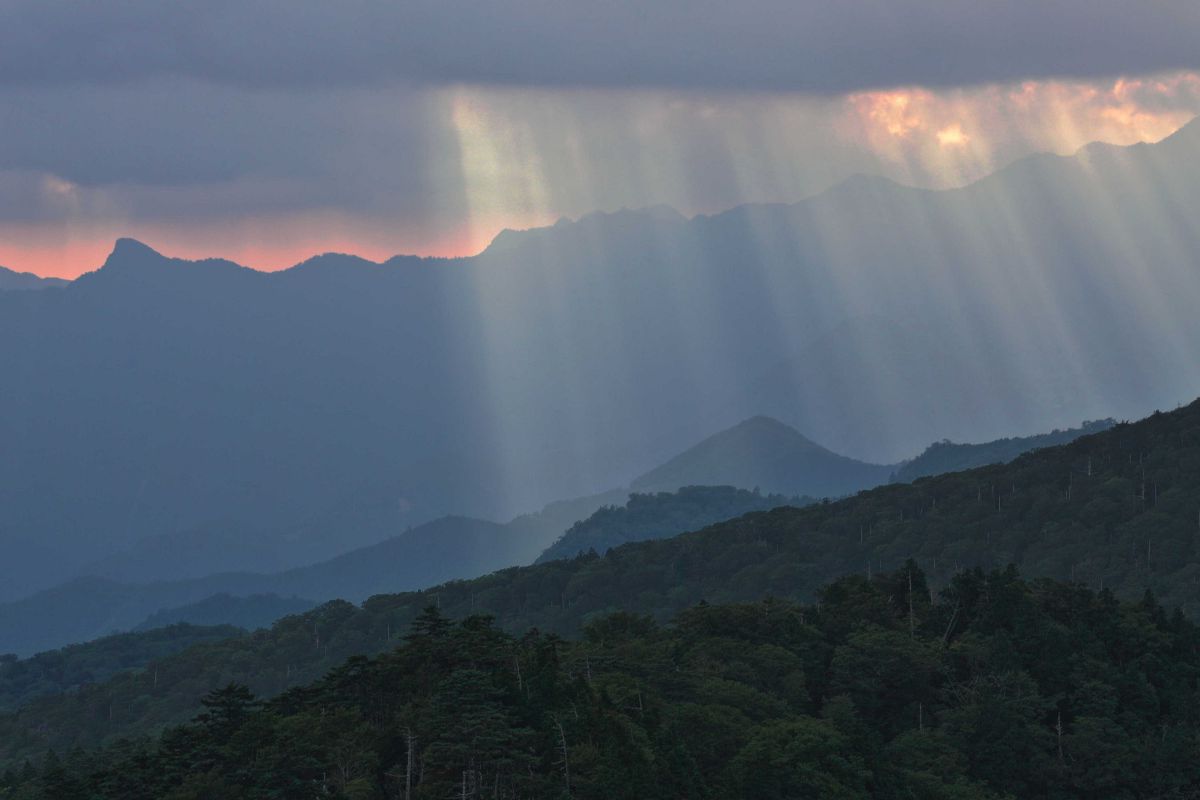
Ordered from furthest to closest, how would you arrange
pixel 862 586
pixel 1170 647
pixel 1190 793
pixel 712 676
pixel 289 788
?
pixel 862 586 < pixel 1170 647 < pixel 712 676 < pixel 1190 793 < pixel 289 788

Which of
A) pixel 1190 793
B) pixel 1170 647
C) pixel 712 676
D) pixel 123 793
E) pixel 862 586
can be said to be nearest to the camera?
pixel 123 793

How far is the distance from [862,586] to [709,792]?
56.1 m

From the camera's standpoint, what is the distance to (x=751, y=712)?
108 metres

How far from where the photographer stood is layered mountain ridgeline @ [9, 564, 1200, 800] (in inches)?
3351

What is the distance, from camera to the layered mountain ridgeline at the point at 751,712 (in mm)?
85125

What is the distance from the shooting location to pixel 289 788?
83.4 meters

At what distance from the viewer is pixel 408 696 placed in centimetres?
9575

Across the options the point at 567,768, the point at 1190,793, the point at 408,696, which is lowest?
the point at 1190,793

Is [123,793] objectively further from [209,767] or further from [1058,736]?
[1058,736]

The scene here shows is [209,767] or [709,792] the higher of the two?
[209,767]

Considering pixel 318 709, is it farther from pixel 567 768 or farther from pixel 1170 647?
pixel 1170 647

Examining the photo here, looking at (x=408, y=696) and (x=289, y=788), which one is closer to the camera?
(x=289, y=788)

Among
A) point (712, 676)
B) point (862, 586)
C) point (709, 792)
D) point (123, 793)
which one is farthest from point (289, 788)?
point (862, 586)

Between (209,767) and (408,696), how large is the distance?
494 inches
